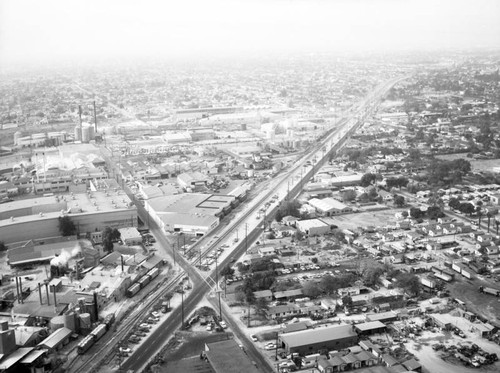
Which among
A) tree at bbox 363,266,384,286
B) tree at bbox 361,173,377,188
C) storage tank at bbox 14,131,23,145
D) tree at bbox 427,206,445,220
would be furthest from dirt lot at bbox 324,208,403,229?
storage tank at bbox 14,131,23,145

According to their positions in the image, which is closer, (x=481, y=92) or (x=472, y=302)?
(x=472, y=302)

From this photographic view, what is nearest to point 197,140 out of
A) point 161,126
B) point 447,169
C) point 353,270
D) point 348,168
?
point 161,126

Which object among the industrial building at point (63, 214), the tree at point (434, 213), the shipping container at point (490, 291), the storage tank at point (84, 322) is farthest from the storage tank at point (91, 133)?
the shipping container at point (490, 291)

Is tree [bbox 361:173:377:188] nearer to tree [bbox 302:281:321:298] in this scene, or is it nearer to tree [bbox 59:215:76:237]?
tree [bbox 302:281:321:298]

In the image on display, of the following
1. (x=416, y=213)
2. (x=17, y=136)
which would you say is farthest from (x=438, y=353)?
(x=17, y=136)

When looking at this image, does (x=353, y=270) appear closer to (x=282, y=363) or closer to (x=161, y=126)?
(x=282, y=363)

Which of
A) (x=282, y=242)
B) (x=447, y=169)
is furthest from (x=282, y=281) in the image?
(x=447, y=169)

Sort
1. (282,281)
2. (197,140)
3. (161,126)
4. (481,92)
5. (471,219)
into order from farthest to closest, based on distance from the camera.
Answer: (481,92), (161,126), (197,140), (471,219), (282,281)

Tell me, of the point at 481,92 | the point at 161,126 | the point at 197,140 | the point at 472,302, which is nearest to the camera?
the point at 472,302
